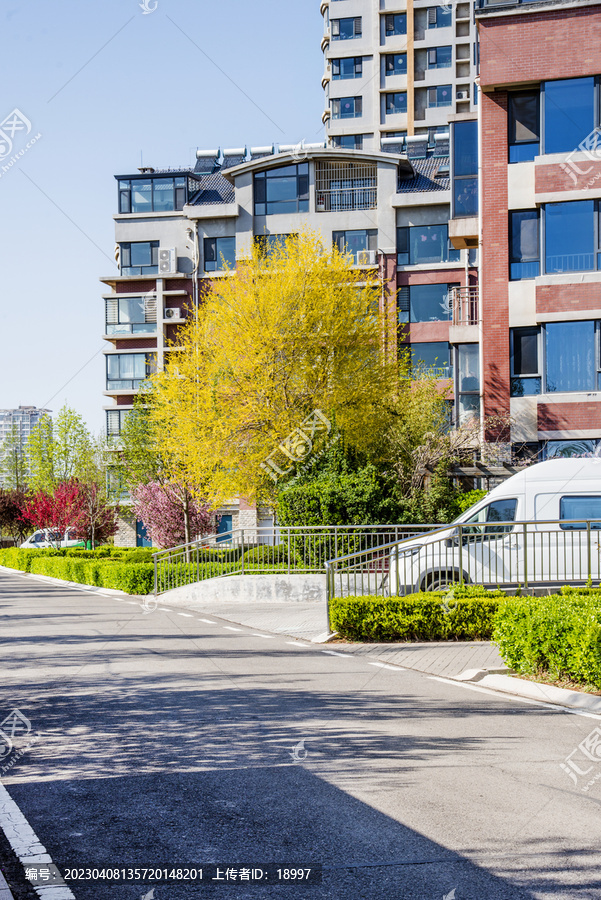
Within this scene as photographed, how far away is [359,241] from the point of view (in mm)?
46281

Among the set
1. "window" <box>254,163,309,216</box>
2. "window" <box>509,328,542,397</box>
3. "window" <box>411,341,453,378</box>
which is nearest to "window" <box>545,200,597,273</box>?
"window" <box>509,328,542,397</box>

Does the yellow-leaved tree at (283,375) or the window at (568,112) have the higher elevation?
the window at (568,112)

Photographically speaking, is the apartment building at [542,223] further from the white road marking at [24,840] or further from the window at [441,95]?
the window at [441,95]

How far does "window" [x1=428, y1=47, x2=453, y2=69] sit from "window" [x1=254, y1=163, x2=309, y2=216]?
2719cm

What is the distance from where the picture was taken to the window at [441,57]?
6719 cm

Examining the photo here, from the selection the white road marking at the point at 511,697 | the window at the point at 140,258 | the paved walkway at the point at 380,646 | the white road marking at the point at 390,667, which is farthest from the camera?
the window at the point at 140,258

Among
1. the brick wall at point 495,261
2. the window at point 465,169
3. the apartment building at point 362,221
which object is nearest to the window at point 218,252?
the apartment building at point 362,221

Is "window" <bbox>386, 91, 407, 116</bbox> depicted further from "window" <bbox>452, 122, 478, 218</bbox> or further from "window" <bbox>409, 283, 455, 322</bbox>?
"window" <bbox>452, 122, 478, 218</bbox>

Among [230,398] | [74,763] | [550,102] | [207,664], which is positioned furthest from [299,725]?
[550,102]

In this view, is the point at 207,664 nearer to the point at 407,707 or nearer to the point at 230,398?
the point at 407,707

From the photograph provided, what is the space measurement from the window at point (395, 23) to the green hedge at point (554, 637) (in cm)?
6317

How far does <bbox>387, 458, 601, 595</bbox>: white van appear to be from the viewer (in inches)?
595

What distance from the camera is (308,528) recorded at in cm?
2056

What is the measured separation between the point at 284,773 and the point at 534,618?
14.1ft
